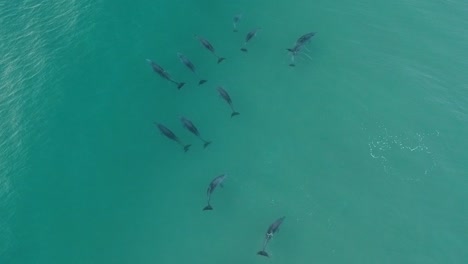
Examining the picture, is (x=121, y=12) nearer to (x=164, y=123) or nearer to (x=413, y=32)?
(x=164, y=123)

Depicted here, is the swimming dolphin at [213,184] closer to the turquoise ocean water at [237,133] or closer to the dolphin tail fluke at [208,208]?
the dolphin tail fluke at [208,208]

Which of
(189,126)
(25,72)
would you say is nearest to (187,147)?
(189,126)

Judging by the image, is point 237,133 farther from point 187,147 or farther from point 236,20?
point 236,20

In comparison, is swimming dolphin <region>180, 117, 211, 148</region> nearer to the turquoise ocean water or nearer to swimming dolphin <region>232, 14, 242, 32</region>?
the turquoise ocean water

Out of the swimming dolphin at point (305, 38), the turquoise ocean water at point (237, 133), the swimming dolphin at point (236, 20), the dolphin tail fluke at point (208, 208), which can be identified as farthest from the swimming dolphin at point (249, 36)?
the dolphin tail fluke at point (208, 208)

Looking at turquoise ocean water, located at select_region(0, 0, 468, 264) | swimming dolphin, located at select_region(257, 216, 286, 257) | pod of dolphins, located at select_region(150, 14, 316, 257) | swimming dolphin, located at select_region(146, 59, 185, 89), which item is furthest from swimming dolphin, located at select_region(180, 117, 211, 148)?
swimming dolphin, located at select_region(257, 216, 286, 257)
